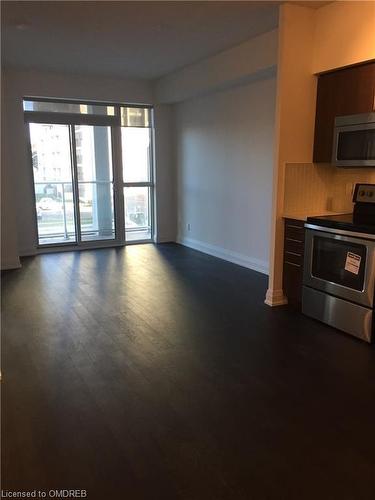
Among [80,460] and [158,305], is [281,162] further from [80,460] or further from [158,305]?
[80,460]

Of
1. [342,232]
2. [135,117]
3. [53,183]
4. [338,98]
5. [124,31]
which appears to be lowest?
[342,232]

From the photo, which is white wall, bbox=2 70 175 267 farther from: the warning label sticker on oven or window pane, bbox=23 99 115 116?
the warning label sticker on oven

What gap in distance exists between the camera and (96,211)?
23.2 ft

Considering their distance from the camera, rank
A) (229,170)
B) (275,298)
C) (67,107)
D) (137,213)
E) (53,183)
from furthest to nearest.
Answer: (137,213) → (53,183) → (67,107) → (229,170) → (275,298)

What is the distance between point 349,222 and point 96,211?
479 cm

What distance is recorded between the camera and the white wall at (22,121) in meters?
5.62

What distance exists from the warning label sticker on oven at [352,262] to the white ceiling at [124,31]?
7.60 ft

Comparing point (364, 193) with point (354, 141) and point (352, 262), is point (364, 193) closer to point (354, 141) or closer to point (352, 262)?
point (354, 141)

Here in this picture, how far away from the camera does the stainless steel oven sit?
124 inches

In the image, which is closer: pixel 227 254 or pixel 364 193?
pixel 364 193

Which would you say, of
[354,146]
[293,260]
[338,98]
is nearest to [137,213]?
[293,260]

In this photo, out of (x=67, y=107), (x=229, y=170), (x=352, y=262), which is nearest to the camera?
(x=352, y=262)

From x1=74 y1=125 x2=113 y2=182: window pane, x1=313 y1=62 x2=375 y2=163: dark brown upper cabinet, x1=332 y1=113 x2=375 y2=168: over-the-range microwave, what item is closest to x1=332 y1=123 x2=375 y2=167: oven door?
x1=332 y1=113 x2=375 y2=168: over-the-range microwave

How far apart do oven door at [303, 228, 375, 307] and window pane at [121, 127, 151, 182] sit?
167 inches
